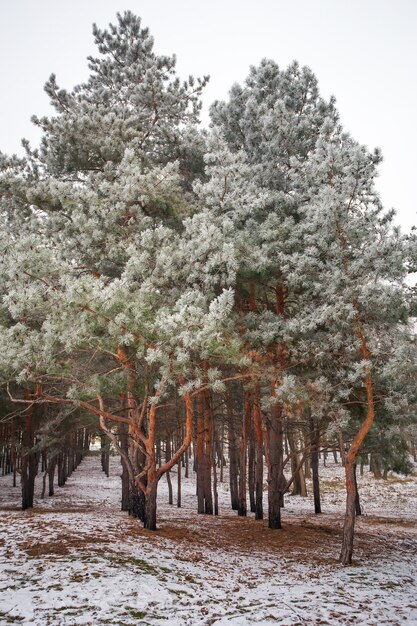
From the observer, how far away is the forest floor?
6539 millimetres

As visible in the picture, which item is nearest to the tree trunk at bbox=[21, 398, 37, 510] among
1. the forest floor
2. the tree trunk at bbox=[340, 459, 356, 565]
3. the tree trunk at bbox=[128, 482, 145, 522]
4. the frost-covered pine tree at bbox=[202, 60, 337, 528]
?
the forest floor

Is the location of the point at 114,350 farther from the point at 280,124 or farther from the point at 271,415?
the point at 280,124

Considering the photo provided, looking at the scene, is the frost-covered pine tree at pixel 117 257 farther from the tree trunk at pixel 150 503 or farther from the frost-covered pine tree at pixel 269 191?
the frost-covered pine tree at pixel 269 191

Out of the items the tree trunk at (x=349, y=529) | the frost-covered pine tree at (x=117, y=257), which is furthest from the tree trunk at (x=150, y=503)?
the tree trunk at (x=349, y=529)

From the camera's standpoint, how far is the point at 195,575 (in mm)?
8422

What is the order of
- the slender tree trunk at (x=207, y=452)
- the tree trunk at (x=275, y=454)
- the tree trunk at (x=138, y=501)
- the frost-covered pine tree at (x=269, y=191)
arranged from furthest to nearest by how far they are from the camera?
the slender tree trunk at (x=207, y=452), the tree trunk at (x=275, y=454), the tree trunk at (x=138, y=501), the frost-covered pine tree at (x=269, y=191)

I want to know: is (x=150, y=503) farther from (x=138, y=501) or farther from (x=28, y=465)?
(x=28, y=465)

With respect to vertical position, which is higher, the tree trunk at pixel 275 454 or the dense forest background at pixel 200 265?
the dense forest background at pixel 200 265

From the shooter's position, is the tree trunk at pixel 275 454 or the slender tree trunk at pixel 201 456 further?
the slender tree trunk at pixel 201 456

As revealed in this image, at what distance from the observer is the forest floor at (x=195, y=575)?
257 inches

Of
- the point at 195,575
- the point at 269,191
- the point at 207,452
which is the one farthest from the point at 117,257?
the point at 207,452

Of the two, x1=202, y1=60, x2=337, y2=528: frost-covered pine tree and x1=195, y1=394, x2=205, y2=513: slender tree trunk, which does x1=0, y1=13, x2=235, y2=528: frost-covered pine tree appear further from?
x1=195, y1=394, x2=205, y2=513: slender tree trunk

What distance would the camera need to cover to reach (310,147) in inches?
544

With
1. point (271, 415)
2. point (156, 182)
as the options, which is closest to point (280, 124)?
point (156, 182)
